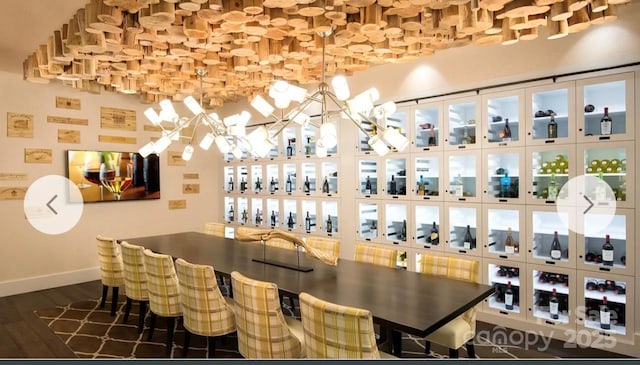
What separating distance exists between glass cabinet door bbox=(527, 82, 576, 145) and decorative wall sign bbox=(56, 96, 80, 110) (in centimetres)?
562

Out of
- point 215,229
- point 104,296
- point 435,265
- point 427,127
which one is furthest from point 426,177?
point 104,296

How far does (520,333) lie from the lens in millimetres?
3734

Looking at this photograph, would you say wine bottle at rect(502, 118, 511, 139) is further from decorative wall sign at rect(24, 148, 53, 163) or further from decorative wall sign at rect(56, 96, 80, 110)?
decorative wall sign at rect(24, 148, 53, 163)

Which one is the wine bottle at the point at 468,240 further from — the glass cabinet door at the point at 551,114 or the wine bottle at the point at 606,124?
the wine bottle at the point at 606,124

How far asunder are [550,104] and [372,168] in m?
2.04

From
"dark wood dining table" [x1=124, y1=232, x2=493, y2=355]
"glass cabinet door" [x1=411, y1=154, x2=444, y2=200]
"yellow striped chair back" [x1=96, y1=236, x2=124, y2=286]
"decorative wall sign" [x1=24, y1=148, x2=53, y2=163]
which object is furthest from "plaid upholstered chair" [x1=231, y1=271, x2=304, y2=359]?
"decorative wall sign" [x1=24, y1=148, x2=53, y2=163]

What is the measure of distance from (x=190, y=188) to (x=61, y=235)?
198cm

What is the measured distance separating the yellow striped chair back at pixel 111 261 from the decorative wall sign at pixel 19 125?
2.19 m

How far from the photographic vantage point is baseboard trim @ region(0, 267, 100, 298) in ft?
16.5

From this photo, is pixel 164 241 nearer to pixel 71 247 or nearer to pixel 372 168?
pixel 71 247

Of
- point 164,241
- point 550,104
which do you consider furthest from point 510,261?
point 164,241

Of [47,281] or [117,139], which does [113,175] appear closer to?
[117,139]

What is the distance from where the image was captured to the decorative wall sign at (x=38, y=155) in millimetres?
5180

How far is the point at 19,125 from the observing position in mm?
5117
